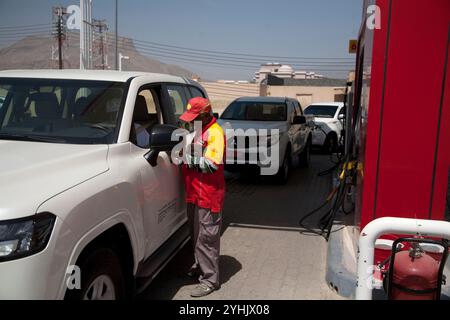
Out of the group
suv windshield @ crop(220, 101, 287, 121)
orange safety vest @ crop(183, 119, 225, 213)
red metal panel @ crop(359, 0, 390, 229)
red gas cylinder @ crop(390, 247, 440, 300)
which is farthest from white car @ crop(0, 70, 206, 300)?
suv windshield @ crop(220, 101, 287, 121)

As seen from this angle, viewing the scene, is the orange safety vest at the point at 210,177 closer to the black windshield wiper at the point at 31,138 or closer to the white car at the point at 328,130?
the black windshield wiper at the point at 31,138

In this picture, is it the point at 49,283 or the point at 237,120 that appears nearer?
the point at 49,283

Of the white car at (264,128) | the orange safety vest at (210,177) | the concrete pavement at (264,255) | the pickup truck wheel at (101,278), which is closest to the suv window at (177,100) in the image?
the orange safety vest at (210,177)

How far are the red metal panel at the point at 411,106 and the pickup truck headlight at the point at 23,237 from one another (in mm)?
2981

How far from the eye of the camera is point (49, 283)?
2.20 metres

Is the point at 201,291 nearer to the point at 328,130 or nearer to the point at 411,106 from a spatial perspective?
the point at 411,106

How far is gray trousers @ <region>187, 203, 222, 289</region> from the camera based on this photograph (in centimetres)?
395

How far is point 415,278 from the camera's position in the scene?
3.04 meters

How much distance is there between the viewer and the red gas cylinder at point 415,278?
3039 millimetres

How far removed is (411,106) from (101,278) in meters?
2.90
